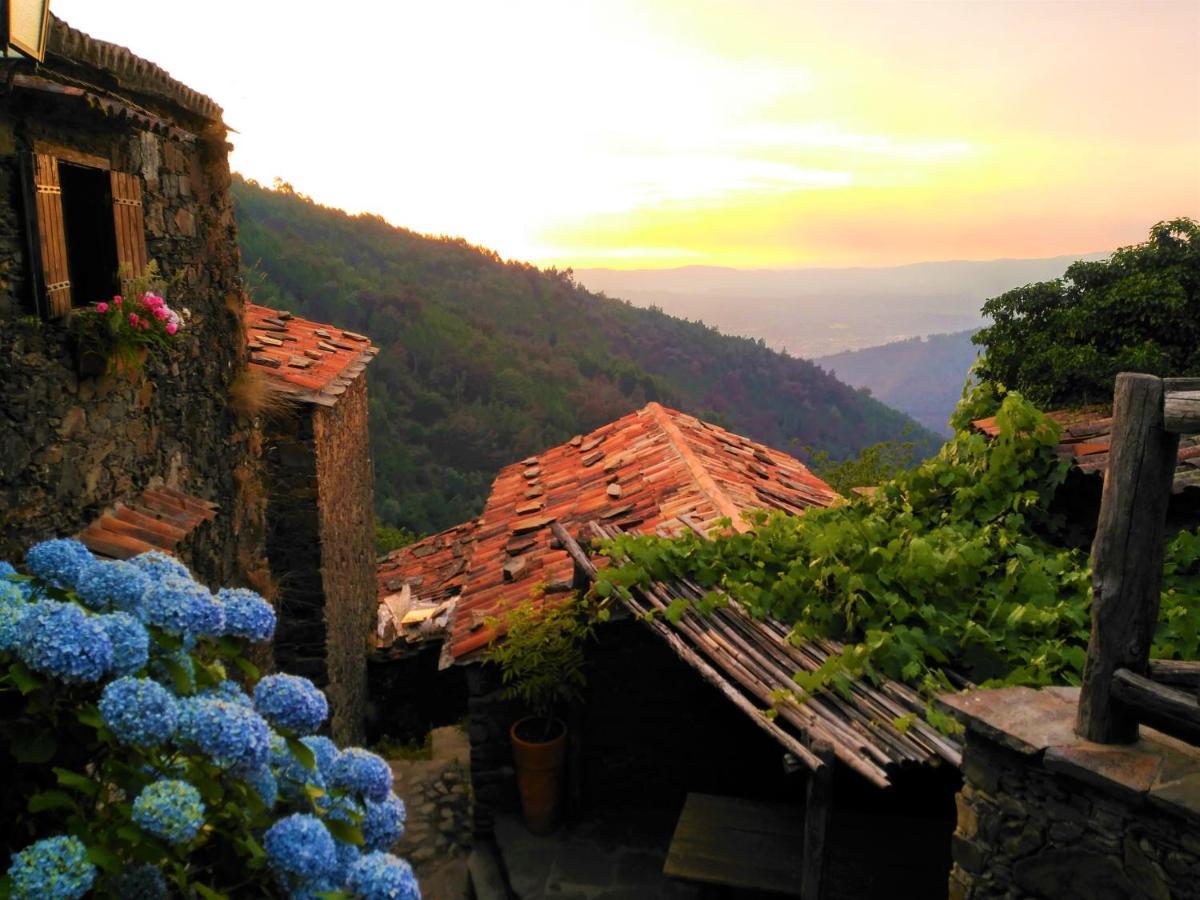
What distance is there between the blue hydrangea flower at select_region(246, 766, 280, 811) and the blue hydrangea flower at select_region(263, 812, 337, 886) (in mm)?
60

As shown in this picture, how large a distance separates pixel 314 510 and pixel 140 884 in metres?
6.24

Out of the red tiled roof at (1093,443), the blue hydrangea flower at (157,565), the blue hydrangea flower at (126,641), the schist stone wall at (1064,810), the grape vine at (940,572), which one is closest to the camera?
the blue hydrangea flower at (126,641)

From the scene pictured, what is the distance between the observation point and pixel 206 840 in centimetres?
212

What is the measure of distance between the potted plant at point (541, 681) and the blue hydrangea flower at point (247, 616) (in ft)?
14.5

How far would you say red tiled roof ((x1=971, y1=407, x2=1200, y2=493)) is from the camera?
534 cm

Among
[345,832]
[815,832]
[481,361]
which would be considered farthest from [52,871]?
[481,361]

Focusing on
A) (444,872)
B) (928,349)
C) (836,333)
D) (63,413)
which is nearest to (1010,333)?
(444,872)

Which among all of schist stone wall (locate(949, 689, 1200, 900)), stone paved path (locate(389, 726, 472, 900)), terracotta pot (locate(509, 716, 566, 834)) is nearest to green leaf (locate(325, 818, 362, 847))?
schist stone wall (locate(949, 689, 1200, 900))

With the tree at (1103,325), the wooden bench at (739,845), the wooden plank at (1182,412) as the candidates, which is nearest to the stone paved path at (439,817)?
the wooden bench at (739,845)

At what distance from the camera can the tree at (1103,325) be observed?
23.4 ft

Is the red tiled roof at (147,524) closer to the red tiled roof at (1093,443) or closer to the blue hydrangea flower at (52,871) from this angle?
the blue hydrangea flower at (52,871)

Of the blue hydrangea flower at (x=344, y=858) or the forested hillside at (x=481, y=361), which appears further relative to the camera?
the forested hillside at (x=481, y=361)

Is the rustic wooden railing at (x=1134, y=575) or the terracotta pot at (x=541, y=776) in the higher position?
the rustic wooden railing at (x=1134, y=575)

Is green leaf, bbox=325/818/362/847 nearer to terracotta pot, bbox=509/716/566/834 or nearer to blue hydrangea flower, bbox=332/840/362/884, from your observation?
blue hydrangea flower, bbox=332/840/362/884
